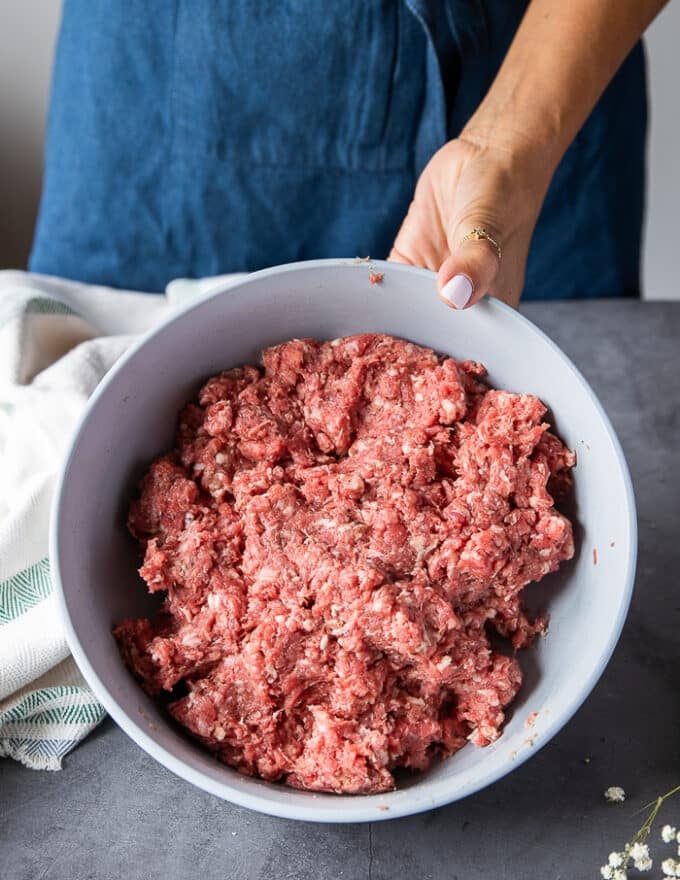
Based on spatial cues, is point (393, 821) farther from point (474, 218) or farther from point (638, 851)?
point (474, 218)

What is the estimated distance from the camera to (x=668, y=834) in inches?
53.2

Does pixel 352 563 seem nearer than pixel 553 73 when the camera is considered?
Yes

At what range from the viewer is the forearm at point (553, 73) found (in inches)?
66.6

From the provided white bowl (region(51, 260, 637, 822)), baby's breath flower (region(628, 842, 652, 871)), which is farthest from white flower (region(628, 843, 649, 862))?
white bowl (region(51, 260, 637, 822))

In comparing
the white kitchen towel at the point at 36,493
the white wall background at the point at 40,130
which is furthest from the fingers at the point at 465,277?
the white wall background at the point at 40,130

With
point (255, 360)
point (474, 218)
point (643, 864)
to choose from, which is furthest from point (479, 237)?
point (643, 864)

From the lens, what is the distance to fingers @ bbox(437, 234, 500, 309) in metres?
1.28

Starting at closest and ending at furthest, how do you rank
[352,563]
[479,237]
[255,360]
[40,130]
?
[352,563]
[479,237]
[255,360]
[40,130]

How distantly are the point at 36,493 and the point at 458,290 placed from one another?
31.3 inches

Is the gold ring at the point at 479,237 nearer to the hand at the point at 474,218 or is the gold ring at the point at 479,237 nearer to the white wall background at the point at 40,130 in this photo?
the hand at the point at 474,218

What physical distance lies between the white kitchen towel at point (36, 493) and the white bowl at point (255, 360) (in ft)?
0.38

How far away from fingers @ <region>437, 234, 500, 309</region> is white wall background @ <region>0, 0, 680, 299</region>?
2.02m

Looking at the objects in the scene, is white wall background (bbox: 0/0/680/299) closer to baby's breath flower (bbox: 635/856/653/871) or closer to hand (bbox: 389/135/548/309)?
hand (bbox: 389/135/548/309)

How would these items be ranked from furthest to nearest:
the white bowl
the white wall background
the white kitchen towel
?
the white wall background, the white kitchen towel, the white bowl
